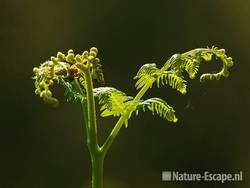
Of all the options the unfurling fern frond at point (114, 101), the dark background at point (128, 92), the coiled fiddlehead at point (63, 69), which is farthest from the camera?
the dark background at point (128, 92)

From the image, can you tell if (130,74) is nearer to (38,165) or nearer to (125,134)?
(125,134)

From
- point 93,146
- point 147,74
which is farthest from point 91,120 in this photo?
point 147,74

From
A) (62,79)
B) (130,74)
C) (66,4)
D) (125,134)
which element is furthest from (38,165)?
(62,79)

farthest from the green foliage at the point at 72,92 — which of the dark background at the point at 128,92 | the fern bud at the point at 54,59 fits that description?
the dark background at the point at 128,92

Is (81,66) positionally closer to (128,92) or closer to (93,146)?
(93,146)

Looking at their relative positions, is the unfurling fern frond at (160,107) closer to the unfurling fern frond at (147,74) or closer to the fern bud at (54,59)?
the unfurling fern frond at (147,74)

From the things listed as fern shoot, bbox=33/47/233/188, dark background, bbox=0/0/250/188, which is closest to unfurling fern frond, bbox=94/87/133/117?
fern shoot, bbox=33/47/233/188

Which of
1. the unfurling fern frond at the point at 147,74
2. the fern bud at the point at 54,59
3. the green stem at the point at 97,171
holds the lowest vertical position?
the green stem at the point at 97,171

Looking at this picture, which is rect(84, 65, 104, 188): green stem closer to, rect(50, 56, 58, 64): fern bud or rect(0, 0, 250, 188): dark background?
rect(50, 56, 58, 64): fern bud
